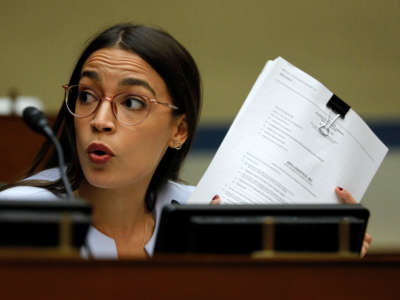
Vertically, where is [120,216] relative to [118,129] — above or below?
below

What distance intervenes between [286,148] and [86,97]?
52cm

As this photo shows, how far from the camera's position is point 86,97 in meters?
1.45

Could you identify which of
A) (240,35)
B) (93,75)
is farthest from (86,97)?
(240,35)

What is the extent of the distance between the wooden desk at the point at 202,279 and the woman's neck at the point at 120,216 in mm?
756

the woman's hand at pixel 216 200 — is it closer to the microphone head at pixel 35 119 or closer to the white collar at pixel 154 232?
the white collar at pixel 154 232

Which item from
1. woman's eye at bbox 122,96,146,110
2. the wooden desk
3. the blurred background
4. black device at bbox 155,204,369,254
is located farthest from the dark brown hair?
the blurred background

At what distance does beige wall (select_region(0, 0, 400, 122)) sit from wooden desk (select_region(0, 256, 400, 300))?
3.20m

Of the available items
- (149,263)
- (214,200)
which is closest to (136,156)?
(214,200)

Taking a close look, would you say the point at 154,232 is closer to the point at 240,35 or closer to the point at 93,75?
the point at 93,75

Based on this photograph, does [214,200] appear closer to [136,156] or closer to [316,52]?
[136,156]

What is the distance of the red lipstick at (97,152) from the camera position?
138 centimetres

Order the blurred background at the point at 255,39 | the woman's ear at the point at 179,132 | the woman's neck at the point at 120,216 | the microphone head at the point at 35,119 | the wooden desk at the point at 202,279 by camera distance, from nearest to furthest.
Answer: the wooden desk at the point at 202,279
the microphone head at the point at 35,119
the woman's neck at the point at 120,216
the woman's ear at the point at 179,132
the blurred background at the point at 255,39

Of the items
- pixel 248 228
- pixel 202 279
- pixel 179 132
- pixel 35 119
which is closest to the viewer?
pixel 202 279

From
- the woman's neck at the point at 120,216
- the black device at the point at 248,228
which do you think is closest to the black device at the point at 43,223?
the black device at the point at 248,228
